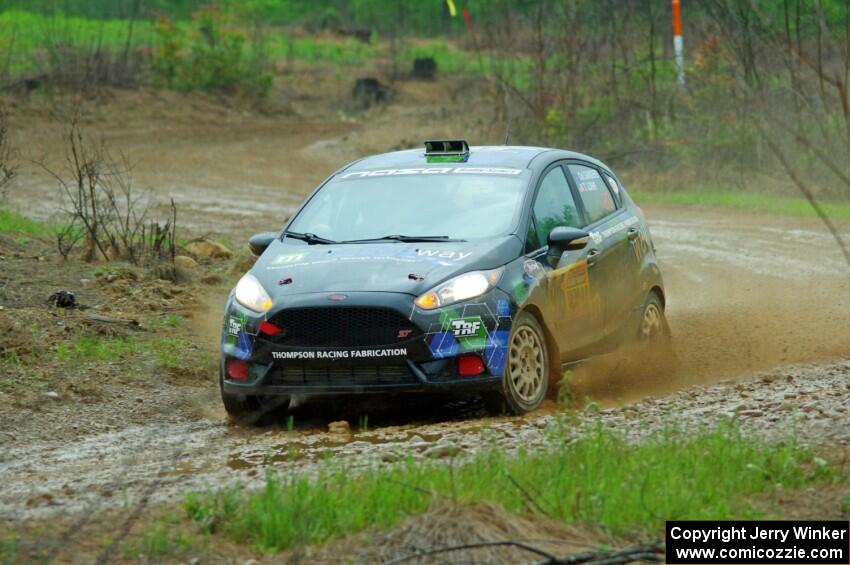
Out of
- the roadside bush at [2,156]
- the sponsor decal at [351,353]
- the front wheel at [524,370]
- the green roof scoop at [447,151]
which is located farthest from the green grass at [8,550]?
the roadside bush at [2,156]

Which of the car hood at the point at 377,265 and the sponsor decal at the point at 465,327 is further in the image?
the car hood at the point at 377,265

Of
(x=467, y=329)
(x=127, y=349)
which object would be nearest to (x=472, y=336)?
(x=467, y=329)

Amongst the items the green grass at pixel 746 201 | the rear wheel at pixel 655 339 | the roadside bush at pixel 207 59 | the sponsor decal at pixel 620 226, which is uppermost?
the roadside bush at pixel 207 59

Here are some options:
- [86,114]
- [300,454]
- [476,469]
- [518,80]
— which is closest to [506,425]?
[300,454]

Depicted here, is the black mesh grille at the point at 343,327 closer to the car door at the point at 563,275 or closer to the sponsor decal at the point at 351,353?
the sponsor decal at the point at 351,353

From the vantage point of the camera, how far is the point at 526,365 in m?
8.66

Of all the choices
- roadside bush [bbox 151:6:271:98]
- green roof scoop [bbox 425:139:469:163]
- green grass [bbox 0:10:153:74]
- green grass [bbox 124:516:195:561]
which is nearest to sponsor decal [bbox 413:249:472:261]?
green roof scoop [bbox 425:139:469:163]

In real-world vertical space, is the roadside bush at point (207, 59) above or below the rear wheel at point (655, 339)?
above

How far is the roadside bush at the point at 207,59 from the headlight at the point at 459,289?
3538cm

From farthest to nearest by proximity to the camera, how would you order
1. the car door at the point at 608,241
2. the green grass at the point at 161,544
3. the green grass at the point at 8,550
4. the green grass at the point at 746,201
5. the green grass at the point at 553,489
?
the green grass at the point at 746,201 < the car door at the point at 608,241 < the green grass at the point at 553,489 < the green grass at the point at 161,544 < the green grass at the point at 8,550

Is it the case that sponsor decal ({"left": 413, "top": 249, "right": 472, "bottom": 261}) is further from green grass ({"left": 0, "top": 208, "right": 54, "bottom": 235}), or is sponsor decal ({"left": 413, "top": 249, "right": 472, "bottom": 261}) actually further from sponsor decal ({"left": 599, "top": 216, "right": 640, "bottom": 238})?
green grass ({"left": 0, "top": 208, "right": 54, "bottom": 235})

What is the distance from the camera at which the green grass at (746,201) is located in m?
21.1

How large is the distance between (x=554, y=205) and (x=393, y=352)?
2.13 meters

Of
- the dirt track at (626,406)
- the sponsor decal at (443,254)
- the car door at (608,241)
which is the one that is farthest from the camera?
the car door at (608,241)
